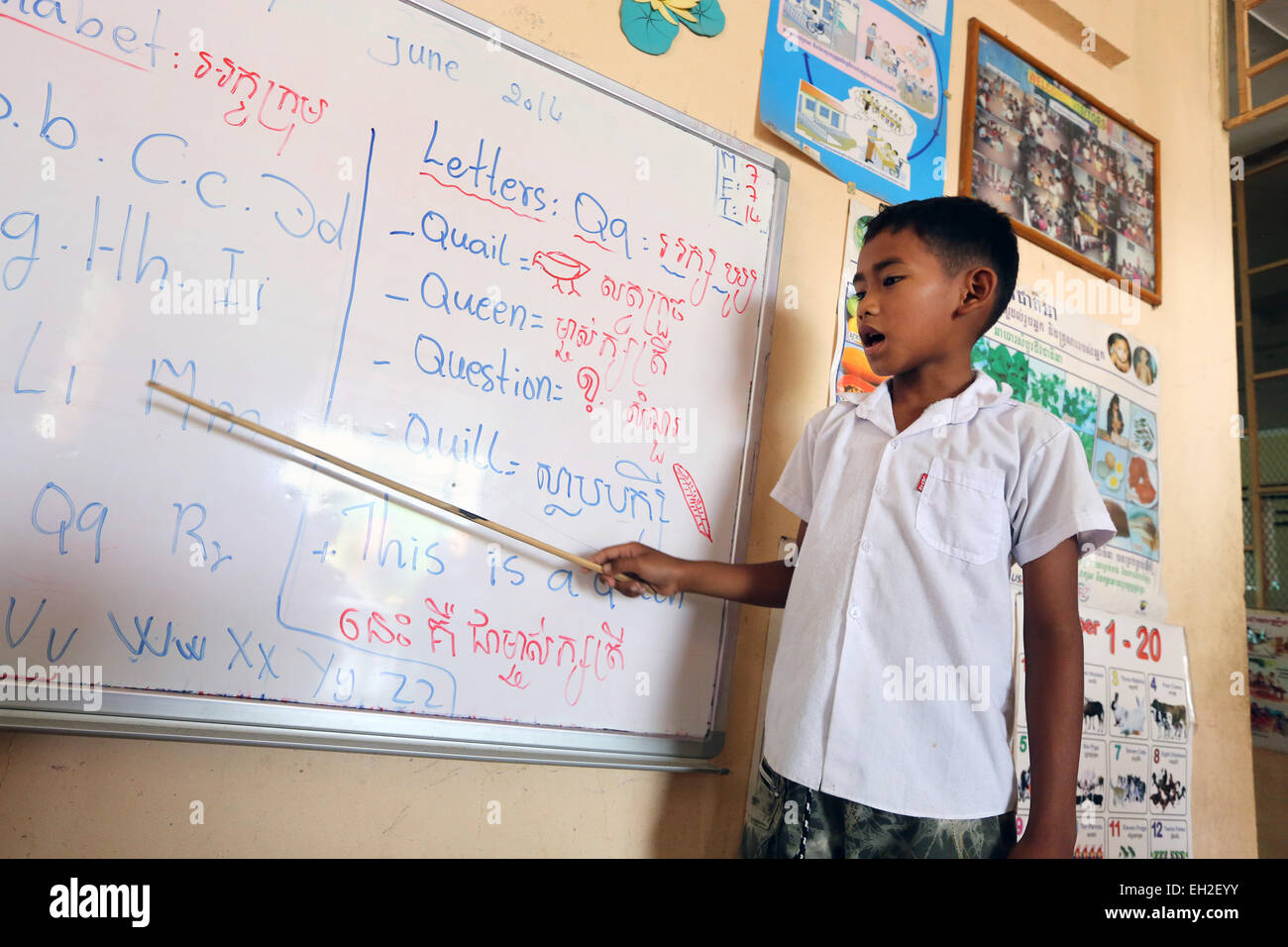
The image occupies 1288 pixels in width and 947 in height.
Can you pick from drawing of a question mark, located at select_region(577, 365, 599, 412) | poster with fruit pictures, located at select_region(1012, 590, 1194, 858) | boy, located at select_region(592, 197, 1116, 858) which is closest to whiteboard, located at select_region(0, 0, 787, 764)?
drawing of a question mark, located at select_region(577, 365, 599, 412)

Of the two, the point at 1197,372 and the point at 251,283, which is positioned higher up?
the point at 1197,372

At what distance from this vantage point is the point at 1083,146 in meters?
1.57

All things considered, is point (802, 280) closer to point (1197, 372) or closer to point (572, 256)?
point (572, 256)

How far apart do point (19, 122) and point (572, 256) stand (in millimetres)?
550

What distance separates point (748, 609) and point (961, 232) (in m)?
0.56

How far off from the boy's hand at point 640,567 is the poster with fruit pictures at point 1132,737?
0.65m

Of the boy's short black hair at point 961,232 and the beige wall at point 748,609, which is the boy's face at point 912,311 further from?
the beige wall at point 748,609

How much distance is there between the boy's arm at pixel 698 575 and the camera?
Answer: 3.00 feet

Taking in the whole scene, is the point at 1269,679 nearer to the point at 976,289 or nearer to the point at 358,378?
the point at 976,289

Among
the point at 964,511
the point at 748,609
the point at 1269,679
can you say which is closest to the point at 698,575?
the point at 748,609

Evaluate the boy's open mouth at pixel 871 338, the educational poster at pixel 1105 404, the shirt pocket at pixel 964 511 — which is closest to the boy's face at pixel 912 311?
the boy's open mouth at pixel 871 338

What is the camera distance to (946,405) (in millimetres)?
887

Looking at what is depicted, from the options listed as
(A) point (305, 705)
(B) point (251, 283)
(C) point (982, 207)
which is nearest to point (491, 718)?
(A) point (305, 705)

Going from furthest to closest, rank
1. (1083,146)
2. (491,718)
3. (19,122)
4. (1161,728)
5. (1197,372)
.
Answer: (1197,372), (1083,146), (1161,728), (491,718), (19,122)
